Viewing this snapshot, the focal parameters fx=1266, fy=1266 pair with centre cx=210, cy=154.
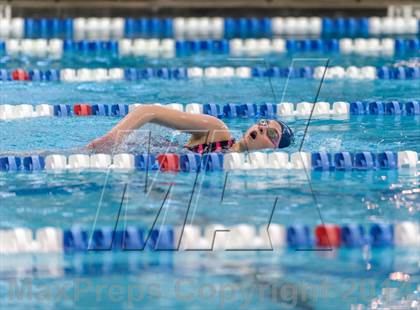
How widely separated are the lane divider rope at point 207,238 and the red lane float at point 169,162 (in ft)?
3.43

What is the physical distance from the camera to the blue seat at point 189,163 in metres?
6.12

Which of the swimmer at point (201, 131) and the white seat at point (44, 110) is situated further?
the white seat at point (44, 110)

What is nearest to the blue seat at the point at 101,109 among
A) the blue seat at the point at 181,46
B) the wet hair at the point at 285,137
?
the wet hair at the point at 285,137

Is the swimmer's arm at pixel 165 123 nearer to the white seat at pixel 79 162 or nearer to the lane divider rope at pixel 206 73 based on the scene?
the white seat at pixel 79 162

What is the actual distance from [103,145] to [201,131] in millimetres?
500

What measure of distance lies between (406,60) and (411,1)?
6.36 feet

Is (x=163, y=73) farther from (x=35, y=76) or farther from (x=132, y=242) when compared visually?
(x=132, y=242)

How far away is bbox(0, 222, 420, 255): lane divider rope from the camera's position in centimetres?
489

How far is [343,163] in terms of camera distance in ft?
20.4

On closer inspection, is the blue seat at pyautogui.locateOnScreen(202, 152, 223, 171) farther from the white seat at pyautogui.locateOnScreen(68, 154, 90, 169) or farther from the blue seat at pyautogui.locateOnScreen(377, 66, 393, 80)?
the blue seat at pyautogui.locateOnScreen(377, 66, 393, 80)

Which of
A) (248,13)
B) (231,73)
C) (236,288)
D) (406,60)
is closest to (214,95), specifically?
(231,73)

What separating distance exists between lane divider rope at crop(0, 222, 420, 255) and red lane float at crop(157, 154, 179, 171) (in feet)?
3.43

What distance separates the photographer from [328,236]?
16.4 ft

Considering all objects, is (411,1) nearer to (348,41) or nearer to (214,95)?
(348,41)
